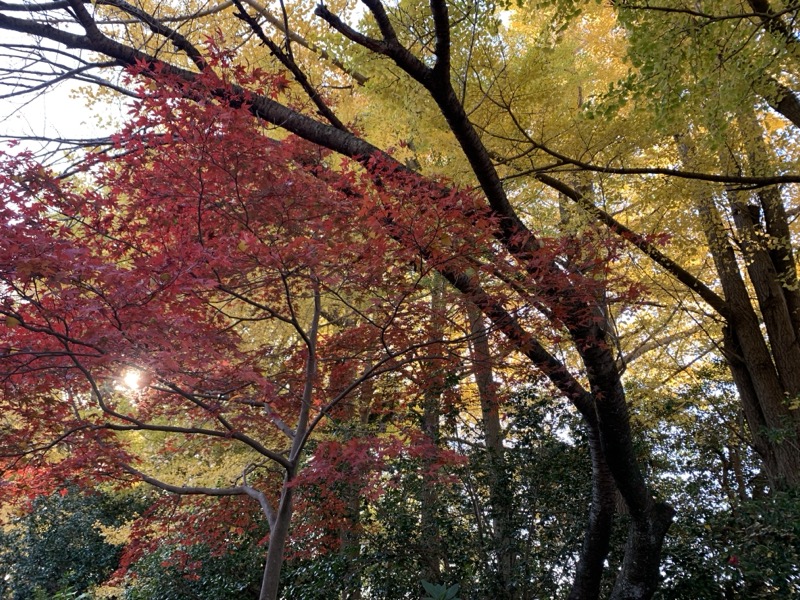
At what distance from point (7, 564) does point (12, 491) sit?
25.1 ft

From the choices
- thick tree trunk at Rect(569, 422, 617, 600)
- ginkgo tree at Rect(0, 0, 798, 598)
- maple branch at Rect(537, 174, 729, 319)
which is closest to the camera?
ginkgo tree at Rect(0, 0, 798, 598)

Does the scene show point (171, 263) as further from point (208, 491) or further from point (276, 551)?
point (276, 551)

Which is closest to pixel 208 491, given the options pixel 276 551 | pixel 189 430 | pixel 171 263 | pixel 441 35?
pixel 276 551

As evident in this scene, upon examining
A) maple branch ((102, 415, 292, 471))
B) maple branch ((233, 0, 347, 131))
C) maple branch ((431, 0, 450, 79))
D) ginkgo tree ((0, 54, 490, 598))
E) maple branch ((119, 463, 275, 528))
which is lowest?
maple branch ((119, 463, 275, 528))

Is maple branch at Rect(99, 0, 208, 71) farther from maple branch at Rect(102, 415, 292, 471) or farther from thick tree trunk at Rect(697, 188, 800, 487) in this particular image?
thick tree trunk at Rect(697, 188, 800, 487)

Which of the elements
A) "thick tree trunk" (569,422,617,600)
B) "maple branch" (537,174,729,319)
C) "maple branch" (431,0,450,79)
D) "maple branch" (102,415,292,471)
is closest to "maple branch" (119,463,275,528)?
"maple branch" (102,415,292,471)

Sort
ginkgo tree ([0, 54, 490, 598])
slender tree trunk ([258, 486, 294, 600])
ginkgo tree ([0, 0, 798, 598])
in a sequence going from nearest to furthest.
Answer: ginkgo tree ([0, 54, 490, 598]), ginkgo tree ([0, 0, 798, 598]), slender tree trunk ([258, 486, 294, 600])

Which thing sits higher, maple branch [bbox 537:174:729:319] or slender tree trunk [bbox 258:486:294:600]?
maple branch [bbox 537:174:729:319]

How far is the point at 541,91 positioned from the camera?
3.77 metres

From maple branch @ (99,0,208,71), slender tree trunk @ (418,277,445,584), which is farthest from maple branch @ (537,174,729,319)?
maple branch @ (99,0,208,71)

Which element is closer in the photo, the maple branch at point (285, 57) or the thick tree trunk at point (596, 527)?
the maple branch at point (285, 57)

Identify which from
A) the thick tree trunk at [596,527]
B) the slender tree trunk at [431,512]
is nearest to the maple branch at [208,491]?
the slender tree trunk at [431,512]

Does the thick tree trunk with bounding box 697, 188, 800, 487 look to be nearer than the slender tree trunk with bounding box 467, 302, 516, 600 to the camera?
No

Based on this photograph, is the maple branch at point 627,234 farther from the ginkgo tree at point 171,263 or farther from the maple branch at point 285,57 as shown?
the maple branch at point 285,57
